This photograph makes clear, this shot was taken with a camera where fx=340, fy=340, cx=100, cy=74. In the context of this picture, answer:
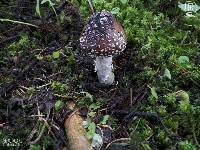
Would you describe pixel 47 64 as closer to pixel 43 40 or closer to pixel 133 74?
pixel 43 40

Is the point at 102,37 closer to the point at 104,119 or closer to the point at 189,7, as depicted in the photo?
the point at 104,119

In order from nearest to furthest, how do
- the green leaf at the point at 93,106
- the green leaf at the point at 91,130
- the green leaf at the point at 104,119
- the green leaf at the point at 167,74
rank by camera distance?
the green leaf at the point at 91,130, the green leaf at the point at 104,119, the green leaf at the point at 93,106, the green leaf at the point at 167,74

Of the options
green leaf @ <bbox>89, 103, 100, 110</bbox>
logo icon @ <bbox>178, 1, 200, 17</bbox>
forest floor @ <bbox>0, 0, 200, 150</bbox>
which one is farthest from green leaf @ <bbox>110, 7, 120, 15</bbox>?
green leaf @ <bbox>89, 103, 100, 110</bbox>

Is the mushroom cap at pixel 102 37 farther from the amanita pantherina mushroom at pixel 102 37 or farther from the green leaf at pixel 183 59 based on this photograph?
the green leaf at pixel 183 59

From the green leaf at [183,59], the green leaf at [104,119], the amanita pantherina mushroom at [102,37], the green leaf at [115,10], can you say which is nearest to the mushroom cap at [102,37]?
the amanita pantherina mushroom at [102,37]

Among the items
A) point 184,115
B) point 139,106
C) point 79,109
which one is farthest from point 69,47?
point 184,115

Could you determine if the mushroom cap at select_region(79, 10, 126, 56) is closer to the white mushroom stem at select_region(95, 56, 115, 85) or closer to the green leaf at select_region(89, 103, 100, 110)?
the white mushroom stem at select_region(95, 56, 115, 85)
